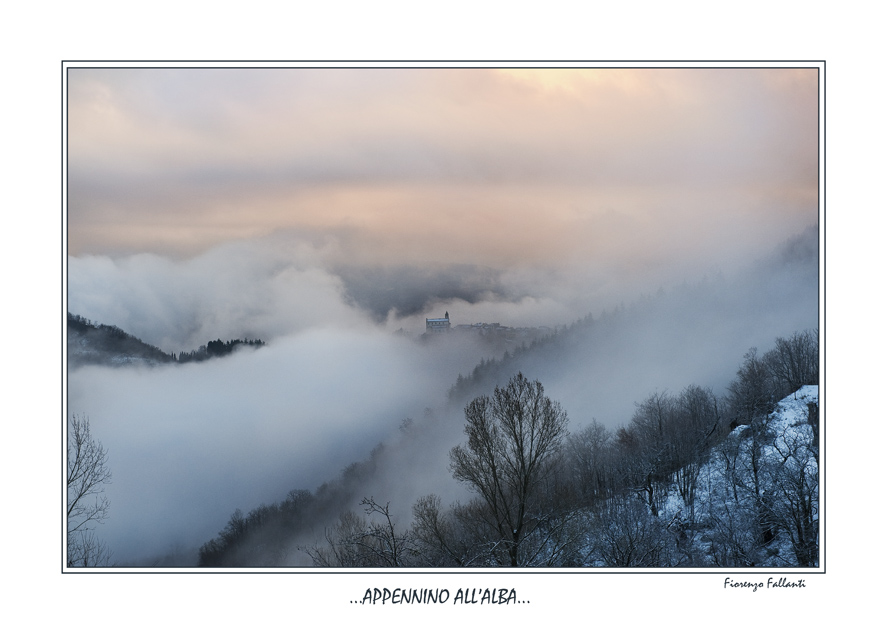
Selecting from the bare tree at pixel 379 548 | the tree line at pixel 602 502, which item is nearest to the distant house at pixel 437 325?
the tree line at pixel 602 502

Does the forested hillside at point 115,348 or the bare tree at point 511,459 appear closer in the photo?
the bare tree at point 511,459

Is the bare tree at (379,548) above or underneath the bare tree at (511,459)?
underneath

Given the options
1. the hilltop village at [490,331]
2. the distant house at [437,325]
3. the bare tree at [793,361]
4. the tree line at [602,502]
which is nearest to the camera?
the tree line at [602,502]

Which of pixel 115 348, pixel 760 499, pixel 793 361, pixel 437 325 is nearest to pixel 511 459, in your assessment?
pixel 760 499

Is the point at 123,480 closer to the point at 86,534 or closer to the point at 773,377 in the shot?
the point at 86,534

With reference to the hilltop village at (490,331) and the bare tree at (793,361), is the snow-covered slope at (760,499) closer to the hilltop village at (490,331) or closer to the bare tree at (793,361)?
the bare tree at (793,361)

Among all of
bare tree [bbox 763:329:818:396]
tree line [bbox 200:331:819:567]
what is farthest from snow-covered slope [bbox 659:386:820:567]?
bare tree [bbox 763:329:818:396]
